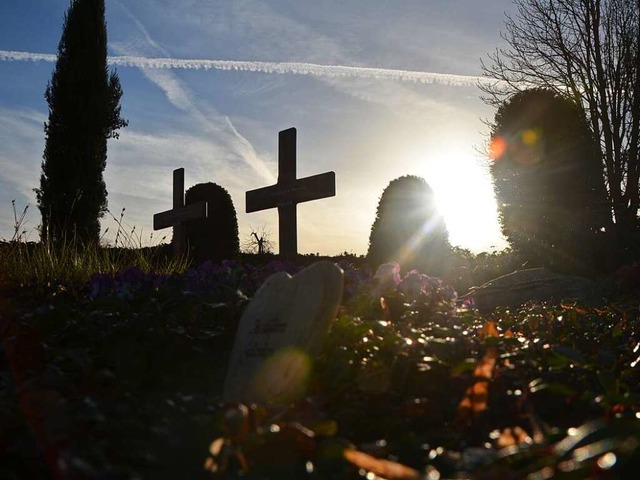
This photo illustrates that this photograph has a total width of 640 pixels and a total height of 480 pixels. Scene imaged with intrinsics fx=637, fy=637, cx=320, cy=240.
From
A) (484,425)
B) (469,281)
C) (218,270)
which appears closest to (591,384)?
(484,425)

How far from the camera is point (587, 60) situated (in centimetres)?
1605

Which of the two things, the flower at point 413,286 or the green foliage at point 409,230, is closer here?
the flower at point 413,286

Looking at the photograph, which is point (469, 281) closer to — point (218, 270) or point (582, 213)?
point (582, 213)

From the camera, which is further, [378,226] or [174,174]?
[174,174]

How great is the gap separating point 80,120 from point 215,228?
8808mm

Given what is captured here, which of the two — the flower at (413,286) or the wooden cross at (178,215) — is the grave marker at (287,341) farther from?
the wooden cross at (178,215)

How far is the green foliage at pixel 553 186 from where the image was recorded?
536 inches

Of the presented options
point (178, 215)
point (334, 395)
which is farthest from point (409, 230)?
point (334, 395)

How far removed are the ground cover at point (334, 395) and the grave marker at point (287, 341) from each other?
0.11m

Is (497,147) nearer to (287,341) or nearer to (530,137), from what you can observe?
(530,137)

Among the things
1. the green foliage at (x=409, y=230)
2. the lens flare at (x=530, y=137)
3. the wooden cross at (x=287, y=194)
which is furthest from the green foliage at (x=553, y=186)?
the wooden cross at (x=287, y=194)

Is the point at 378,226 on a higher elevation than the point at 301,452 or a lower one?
higher

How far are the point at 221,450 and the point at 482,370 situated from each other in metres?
0.89

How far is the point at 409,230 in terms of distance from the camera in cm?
1073
